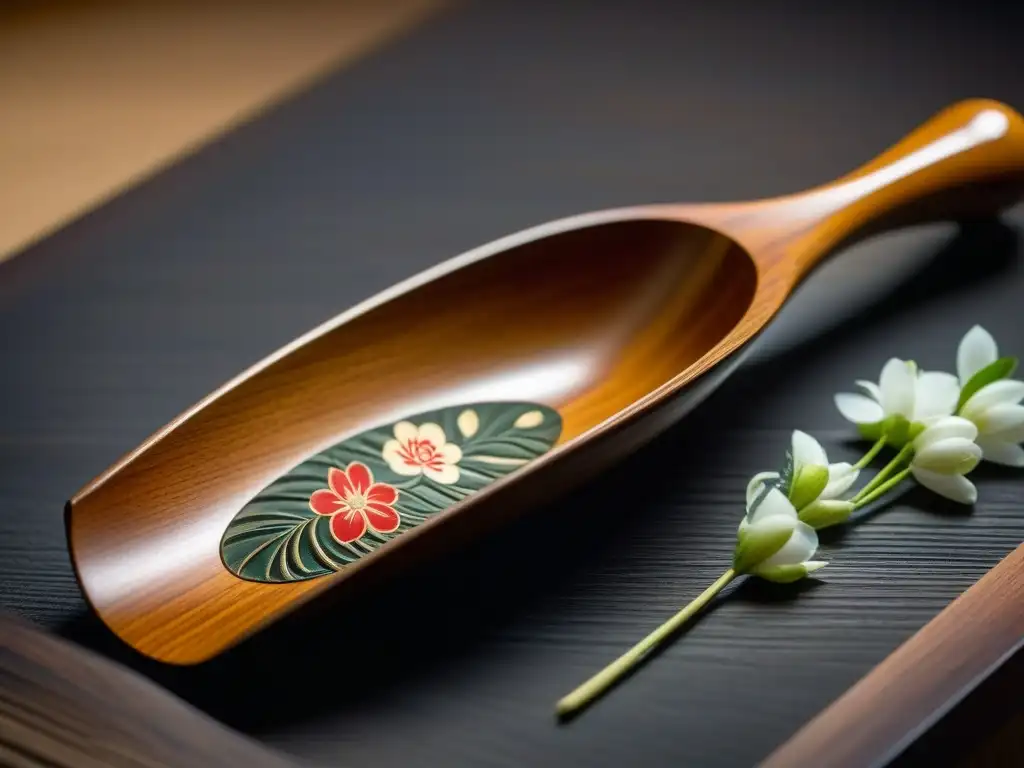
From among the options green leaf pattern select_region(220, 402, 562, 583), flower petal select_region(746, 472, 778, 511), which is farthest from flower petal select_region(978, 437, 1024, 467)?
green leaf pattern select_region(220, 402, 562, 583)

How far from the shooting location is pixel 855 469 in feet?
1.98

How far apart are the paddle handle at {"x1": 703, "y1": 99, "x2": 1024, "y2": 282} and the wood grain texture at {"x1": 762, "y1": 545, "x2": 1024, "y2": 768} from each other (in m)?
0.21

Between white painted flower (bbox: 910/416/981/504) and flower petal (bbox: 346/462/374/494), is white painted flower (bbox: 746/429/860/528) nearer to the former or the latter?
white painted flower (bbox: 910/416/981/504)

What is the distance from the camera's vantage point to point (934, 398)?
613 millimetres

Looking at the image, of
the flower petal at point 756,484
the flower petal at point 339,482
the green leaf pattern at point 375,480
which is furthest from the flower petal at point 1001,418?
the flower petal at point 339,482

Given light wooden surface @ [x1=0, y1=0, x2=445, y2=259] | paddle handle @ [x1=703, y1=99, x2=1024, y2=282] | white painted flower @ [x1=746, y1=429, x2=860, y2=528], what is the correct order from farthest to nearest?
light wooden surface @ [x1=0, y1=0, x2=445, y2=259], paddle handle @ [x1=703, y1=99, x2=1024, y2=282], white painted flower @ [x1=746, y1=429, x2=860, y2=528]

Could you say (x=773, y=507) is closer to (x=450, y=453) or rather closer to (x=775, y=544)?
(x=775, y=544)

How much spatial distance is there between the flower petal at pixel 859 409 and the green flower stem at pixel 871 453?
0.04 feet

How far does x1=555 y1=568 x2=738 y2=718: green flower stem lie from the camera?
0.49 metres

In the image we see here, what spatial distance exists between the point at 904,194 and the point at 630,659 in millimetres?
367

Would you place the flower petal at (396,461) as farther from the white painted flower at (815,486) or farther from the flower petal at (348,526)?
the white painted flower at (815,486)

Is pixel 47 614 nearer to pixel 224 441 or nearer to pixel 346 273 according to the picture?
pixel 224 441

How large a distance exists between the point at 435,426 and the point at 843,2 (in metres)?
0.65

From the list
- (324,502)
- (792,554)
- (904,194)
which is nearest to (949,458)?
(792,554)
